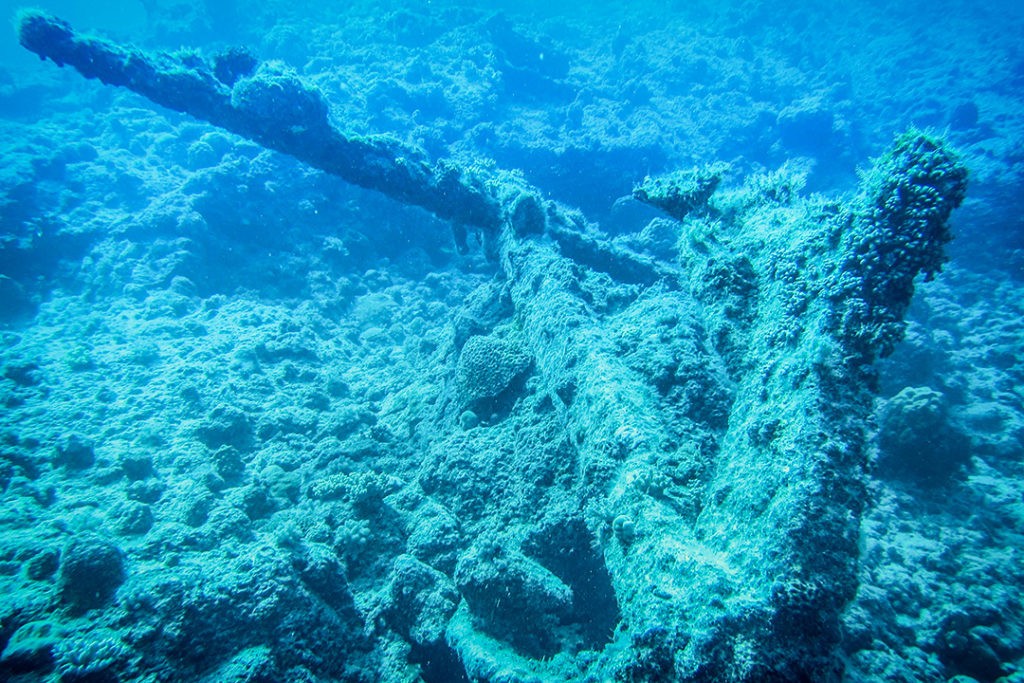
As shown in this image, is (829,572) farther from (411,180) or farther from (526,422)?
(411,180)

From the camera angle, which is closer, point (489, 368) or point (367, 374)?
point (489, 368)

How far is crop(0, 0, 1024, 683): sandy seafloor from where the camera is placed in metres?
3.76

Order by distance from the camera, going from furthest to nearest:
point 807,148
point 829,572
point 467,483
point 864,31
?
point 864,31
point 807,148
point 467,483
point 829,572

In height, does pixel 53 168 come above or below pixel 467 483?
above

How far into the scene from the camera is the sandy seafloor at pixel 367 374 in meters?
3.76

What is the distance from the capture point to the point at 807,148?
16.4 meters

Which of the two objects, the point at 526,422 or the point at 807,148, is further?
the point at 807,148

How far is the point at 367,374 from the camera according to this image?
8.39m

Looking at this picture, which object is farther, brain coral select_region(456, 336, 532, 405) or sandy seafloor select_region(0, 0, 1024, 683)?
brain coral select_region(456, 336, 532, 405)

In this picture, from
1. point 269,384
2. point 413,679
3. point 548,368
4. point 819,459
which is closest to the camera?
point 819,459

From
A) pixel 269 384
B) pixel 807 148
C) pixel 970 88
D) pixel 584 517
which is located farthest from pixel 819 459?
pixel 970 88

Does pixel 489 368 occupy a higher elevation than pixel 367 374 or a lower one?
higher

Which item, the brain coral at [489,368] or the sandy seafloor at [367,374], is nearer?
the sandy seafloor at [367,374]

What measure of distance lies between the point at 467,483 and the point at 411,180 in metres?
5.24
